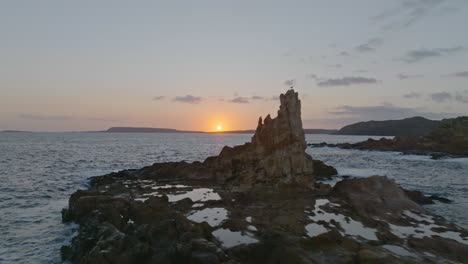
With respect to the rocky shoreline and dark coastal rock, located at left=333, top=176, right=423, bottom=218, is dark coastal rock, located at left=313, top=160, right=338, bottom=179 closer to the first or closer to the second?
A: the rocky shoreline

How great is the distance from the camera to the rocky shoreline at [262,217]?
1866cm

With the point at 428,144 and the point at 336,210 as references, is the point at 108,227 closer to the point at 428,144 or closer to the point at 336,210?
the point at 336,210

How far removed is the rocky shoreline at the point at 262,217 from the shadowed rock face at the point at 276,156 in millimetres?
110

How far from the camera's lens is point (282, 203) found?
32.6 metres

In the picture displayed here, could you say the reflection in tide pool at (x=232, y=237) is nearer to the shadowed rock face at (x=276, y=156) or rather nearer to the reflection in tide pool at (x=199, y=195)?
the reflection in tide pool at (x=199, y=195)

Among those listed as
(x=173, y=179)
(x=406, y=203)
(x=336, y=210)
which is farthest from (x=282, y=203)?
(x=173, y=179)

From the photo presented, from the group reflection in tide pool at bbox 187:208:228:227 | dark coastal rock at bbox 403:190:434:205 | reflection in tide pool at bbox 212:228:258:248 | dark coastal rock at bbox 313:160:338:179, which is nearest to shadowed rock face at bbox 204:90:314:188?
dark coastal rock at bbox 403:190:434:205

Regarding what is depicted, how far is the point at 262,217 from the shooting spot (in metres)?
27.1

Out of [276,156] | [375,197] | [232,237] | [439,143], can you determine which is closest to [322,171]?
[276,156]

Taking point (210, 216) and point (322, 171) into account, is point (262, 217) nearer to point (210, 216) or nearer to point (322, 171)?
point (210, 216)

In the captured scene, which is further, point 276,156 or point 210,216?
point 276,156

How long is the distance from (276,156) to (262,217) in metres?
15.0

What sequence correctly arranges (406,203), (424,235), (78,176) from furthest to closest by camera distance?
(78,176) → (406,203) → (424,235)

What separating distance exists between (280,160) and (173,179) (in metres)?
14.4
